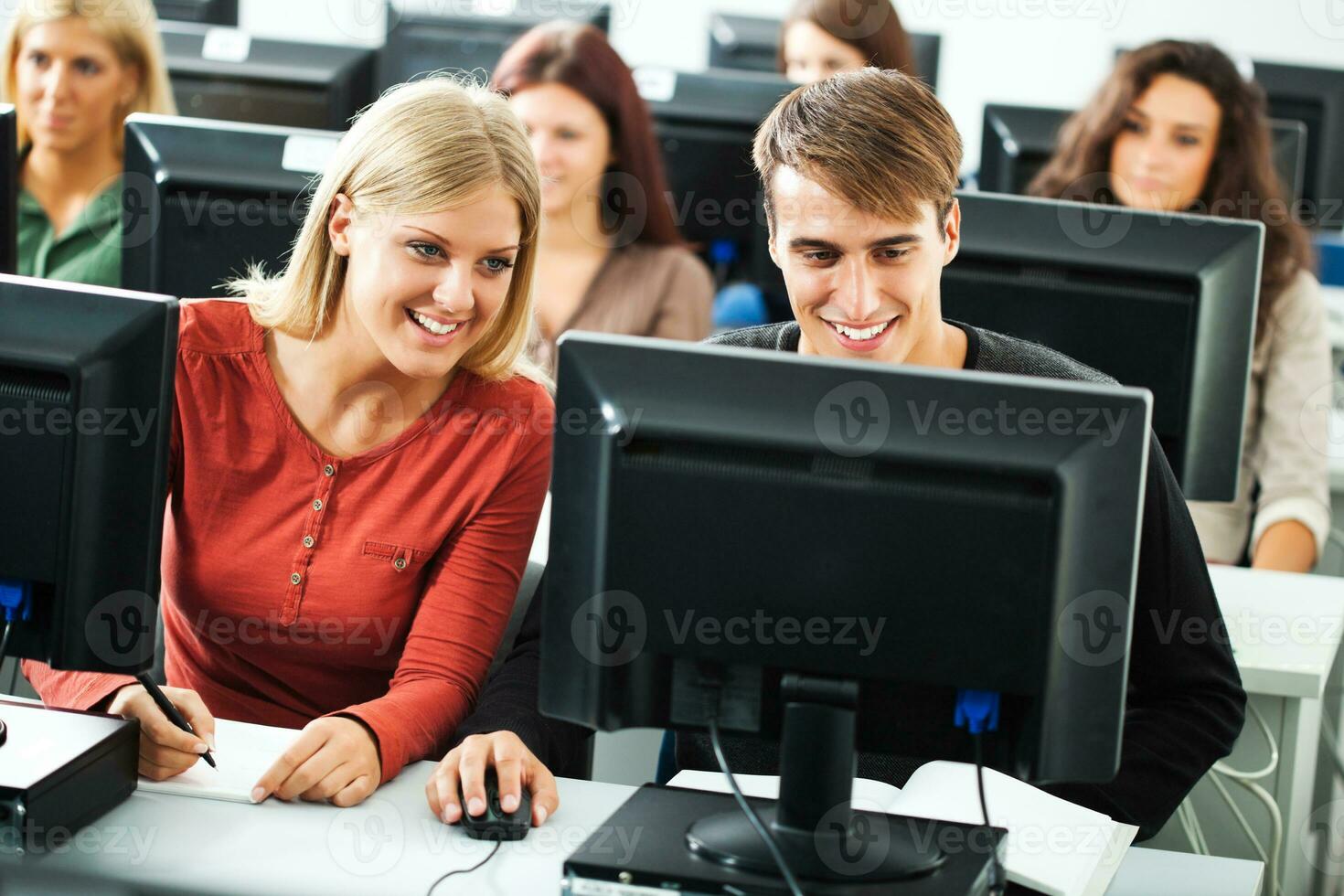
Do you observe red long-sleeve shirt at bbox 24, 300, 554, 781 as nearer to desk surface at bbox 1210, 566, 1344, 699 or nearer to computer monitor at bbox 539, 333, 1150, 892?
computer monitor at bbox 539, 333, 1150, 892

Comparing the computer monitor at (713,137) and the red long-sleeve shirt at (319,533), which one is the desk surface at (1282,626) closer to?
the red long-sleeve shirt at (319,533)

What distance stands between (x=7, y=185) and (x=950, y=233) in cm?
104

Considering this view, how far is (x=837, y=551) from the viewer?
0.99m

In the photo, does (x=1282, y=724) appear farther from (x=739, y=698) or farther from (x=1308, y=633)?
(x=739, y=698)

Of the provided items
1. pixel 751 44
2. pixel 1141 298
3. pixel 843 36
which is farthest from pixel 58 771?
pixel 751 44

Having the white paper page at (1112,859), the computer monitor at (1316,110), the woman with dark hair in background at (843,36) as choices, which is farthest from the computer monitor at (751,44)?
the white paper page at (1112,859)

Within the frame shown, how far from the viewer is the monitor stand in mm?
1027

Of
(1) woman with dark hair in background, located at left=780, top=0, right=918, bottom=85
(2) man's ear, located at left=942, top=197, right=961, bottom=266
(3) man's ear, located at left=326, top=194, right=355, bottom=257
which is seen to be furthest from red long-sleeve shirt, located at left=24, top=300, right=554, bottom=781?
(1) woman with dark hair in background, located at left=780, top=0, right=918, bottom=85

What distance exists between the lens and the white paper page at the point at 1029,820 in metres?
1.11

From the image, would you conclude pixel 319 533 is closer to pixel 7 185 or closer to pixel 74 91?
pixel 7 185

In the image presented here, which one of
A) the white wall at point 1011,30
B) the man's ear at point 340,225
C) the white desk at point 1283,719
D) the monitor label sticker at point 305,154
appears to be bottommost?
the white desk at point 1283,719

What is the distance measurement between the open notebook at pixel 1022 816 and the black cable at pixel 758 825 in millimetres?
88

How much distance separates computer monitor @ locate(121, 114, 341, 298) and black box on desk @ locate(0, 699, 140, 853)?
27.6 inches

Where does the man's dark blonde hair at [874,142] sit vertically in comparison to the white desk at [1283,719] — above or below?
above
